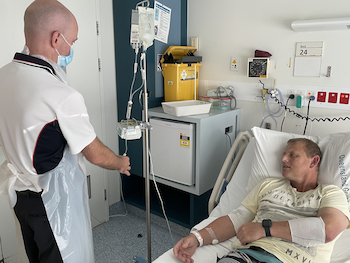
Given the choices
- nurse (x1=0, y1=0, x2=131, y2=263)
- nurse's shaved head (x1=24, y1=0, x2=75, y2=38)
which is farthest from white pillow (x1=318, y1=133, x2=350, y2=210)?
nurse's shaved head (x1=24, y1=0, x2=75, y2=38)

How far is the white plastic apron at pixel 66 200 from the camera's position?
4.54ft

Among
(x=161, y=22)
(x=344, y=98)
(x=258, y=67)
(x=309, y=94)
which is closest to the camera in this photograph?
(x=344, y=98)

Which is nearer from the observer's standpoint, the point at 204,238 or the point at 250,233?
the point at 250,233

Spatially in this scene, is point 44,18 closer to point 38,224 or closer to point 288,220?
point 38,224

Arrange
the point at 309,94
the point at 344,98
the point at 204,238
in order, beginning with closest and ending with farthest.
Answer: the point at 204,238, the point at 344,98, the point at 309,94

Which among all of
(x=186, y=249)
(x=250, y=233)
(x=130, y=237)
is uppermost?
(x=250, y=233)

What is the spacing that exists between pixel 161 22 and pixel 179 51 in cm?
27

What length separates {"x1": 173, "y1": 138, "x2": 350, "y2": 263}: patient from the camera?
1.37 meters

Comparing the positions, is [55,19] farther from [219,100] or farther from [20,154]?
[219,100]

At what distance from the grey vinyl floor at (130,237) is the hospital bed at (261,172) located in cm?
65

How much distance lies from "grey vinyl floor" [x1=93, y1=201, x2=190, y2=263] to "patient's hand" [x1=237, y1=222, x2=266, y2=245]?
1.02 m

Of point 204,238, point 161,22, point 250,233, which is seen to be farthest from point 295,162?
point 161,22

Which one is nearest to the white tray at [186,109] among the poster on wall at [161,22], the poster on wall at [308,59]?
the poster on wall at [161,22]

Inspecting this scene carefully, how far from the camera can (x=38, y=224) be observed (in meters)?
1.36
